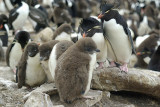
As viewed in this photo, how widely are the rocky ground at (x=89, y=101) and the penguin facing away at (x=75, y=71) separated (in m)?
0.21

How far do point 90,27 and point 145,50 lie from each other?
4.64 meters

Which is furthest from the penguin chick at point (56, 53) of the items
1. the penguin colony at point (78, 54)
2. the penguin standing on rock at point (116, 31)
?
the penguin standing on rock at point (116, 31)

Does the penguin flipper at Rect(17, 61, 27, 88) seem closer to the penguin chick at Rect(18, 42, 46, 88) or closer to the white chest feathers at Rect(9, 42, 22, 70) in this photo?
the penguin chick at Rect(18, 42, 46, 88)

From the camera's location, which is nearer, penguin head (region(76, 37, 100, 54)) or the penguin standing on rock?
penguin head (region(76, 37, 100, 54))

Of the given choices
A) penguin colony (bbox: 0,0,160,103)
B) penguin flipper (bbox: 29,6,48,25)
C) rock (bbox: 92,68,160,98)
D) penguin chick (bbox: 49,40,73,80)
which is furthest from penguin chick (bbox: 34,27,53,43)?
penguin chick (bbox: 49,40,73,80)

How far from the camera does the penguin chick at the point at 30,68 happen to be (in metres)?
5.65

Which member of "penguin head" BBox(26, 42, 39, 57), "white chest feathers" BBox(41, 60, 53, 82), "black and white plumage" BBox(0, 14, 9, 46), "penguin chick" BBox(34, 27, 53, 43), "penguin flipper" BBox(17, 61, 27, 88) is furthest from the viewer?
"penguin chick" BBox(34, 27, 53, 43)

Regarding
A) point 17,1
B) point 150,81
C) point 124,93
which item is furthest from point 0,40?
point 150,81

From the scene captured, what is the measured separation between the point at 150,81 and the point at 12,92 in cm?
227

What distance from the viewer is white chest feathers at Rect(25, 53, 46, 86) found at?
5.68m

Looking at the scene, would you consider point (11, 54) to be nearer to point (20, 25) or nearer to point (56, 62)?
point (56, 62)

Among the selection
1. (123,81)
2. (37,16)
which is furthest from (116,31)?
(37,16)

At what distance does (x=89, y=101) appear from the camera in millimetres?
4707

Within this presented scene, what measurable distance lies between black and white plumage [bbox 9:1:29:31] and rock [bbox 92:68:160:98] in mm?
6175
